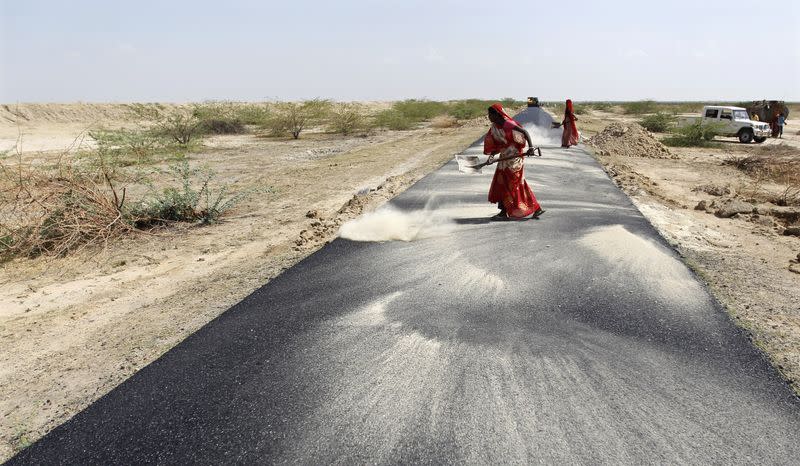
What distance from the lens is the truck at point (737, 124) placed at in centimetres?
2150

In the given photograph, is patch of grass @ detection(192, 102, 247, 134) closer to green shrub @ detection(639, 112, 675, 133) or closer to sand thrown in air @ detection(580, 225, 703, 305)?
sand thrown in air @ detection(580, 225, 703, 305)

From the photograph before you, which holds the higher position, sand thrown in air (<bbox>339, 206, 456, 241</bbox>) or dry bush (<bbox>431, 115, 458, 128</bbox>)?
dry bush (<bbox>431, 115, 458, 128</bbox>)

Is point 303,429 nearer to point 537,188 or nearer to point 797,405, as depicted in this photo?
point 797,405

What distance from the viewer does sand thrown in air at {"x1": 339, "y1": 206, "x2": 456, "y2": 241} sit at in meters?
6.18

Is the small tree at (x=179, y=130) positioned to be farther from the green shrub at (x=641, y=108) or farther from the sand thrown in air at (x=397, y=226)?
the green shrub at (x=641, y=108)

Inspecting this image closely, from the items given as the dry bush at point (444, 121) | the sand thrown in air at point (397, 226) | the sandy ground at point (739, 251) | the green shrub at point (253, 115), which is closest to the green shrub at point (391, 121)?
the dry bush at point (444, 121)

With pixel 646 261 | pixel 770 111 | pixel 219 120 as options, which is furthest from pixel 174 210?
pixel 770 111

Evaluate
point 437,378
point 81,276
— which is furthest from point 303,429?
point 81,276

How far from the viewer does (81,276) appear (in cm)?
587

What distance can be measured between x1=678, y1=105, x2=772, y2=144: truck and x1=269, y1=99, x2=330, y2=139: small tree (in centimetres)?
1911

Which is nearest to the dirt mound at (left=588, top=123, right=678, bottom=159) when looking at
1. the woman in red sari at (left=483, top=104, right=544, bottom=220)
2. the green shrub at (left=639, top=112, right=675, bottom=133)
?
the woman in red sari at (left=483, top=104, right=544, bottom=220)

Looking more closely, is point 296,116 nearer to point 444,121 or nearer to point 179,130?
point 179,130

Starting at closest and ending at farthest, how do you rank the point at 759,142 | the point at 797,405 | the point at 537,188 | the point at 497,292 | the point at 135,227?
the point at 797,405 → the point at 497,292 → the point at 135,227 → the point at 537,188 → the point at 759,142

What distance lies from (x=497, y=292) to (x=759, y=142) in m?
24.1
